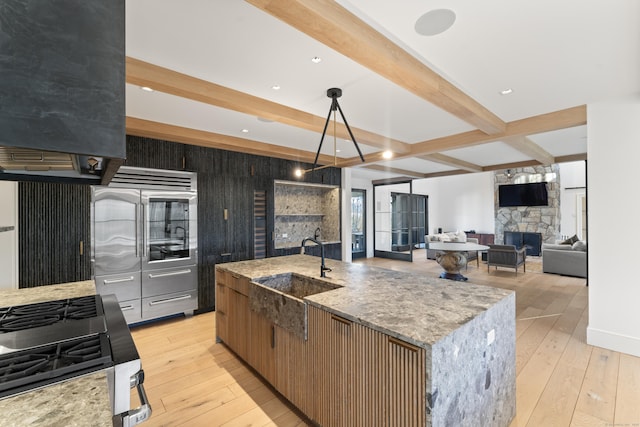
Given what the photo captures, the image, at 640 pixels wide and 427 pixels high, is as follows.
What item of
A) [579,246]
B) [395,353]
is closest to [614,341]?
[395,353]

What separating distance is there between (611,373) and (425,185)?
8463 mm

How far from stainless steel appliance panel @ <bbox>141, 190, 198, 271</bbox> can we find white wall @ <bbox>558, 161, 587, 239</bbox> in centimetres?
1020

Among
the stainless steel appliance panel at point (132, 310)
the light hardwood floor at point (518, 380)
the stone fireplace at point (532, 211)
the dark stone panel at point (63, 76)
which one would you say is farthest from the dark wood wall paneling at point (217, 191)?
the stone fireplace at point (532, 211)

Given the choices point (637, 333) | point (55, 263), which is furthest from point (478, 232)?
point (55, 263)

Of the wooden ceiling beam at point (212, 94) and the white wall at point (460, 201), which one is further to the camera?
the white wall at point (460, 201)

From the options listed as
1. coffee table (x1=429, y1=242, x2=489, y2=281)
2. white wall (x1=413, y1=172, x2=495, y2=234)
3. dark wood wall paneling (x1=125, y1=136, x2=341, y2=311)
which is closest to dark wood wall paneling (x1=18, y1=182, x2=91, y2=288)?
dark wood wall paneling (x1=125, y1=136, x2=341, y2=311)

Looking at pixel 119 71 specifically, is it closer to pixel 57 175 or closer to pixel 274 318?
pixel 57 175

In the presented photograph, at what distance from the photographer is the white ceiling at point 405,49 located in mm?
1632

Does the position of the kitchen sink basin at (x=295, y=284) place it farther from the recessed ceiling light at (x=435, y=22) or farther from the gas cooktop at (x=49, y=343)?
the recessed ceiling light at (x=435, y=22)

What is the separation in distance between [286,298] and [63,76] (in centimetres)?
162

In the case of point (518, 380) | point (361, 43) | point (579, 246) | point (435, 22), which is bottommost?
point (518, 380)

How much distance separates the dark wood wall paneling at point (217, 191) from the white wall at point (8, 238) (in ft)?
3.59

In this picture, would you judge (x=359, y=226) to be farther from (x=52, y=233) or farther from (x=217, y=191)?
(x=52, y=233)

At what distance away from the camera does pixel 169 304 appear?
3.87 m
